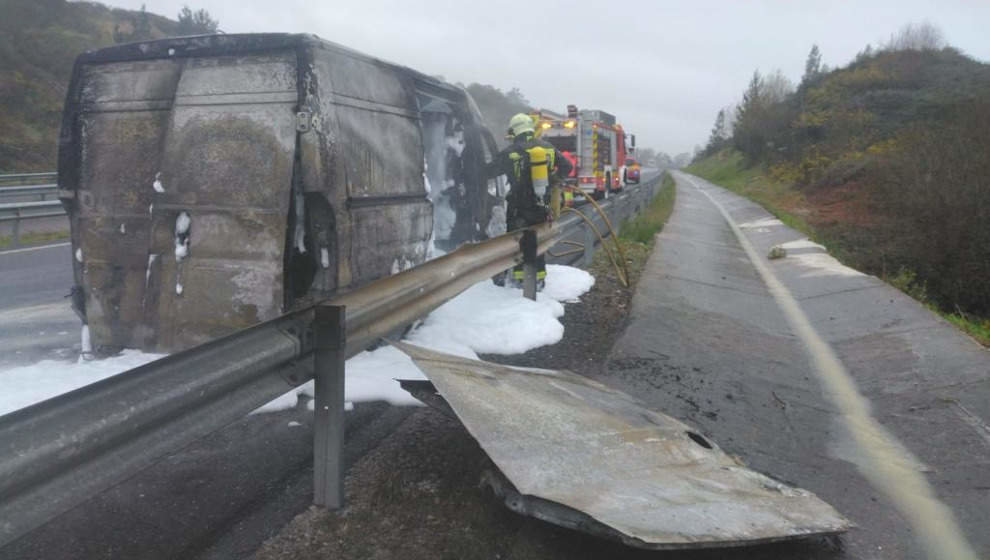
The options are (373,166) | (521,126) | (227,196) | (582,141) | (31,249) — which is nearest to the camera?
(227,196)

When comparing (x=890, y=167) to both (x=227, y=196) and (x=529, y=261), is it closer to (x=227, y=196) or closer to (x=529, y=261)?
(x=529, y=261)

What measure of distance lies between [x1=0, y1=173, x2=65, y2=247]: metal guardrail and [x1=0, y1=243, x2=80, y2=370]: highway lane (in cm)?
179

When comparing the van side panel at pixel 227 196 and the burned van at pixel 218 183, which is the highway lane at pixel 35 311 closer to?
the burned van at pixel 218 183

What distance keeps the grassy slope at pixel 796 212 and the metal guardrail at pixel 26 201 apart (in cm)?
1286

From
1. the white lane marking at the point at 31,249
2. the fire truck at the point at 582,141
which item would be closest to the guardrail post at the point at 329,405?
the white lane marking at the point at 31,249

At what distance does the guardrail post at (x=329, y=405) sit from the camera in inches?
110

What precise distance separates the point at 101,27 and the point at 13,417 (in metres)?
44.4

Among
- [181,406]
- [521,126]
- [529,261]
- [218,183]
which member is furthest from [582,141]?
[181,406]

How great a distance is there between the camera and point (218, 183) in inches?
169

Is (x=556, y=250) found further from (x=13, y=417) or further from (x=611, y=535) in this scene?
(x=13, y=417)

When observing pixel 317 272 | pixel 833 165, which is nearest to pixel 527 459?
pixel 317 272

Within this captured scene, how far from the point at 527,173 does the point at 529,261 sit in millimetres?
1253

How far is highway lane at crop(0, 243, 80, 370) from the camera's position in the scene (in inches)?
208

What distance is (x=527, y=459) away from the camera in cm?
266
